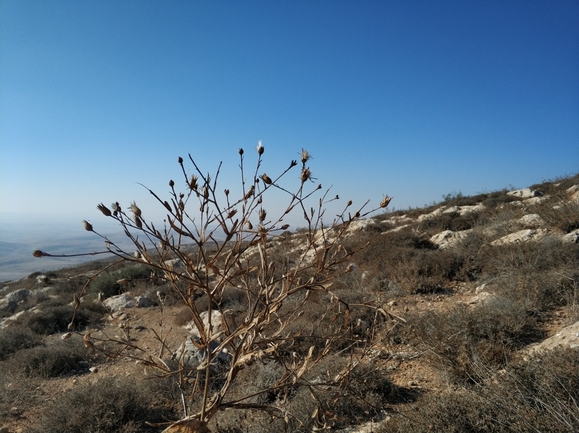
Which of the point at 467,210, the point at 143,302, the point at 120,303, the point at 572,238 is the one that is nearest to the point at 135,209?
the point at 572,238

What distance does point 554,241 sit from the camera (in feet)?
17.9

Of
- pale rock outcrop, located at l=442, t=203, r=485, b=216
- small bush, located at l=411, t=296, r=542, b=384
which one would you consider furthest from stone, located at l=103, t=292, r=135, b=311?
pale rock outcrop, located at l=442, t=203, r=485, b=216

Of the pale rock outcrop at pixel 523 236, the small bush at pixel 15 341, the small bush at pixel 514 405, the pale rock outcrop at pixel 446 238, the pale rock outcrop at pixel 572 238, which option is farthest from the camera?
the pale rock outcrop at pixel 446 238

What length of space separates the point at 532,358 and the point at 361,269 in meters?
4.48

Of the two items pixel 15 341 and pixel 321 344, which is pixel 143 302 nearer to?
pixel 15 341

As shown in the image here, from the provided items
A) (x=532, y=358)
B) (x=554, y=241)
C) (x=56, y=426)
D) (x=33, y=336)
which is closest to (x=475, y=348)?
(x=532, y=358)

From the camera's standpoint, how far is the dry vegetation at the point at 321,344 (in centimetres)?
154

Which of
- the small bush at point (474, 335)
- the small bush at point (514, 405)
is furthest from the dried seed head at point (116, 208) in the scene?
the small bush at point (474, 335)

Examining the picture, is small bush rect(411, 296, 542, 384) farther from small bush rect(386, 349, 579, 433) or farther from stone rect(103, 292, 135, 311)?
stone rect(103, 292, 135, 311)

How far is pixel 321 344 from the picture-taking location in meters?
4.20

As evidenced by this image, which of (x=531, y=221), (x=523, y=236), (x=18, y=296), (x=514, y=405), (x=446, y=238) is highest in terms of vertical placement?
(x=531, y=221)

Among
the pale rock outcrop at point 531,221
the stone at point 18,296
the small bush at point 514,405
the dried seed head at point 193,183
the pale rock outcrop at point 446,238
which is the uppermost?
the dried seed head at point 193,183

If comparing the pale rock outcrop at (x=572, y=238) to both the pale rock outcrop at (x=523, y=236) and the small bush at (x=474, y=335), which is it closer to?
the pale rock outcrop at (x=523, y=236)

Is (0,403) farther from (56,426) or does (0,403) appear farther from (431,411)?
(431,411)
